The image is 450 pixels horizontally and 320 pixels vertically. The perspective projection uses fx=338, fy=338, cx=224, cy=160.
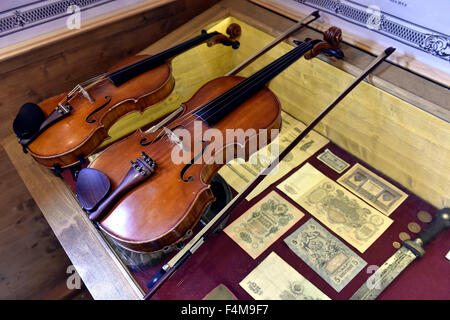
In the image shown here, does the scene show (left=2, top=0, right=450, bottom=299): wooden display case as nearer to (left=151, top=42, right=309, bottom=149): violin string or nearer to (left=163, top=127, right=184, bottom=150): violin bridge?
(left=151, top=42, right=309, bottom=149): violin string

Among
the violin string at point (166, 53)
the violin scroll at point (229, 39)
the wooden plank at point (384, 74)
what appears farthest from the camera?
the violin scroll at point (229, 39)

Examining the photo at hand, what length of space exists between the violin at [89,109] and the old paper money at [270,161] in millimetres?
474

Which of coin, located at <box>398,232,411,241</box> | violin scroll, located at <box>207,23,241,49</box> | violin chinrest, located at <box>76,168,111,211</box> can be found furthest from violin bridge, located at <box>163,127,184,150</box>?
coin, located at <box>398,232,411,241</box>

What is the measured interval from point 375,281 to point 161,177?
836 mm

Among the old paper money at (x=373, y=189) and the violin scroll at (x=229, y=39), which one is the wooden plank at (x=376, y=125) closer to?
the old paper money at (x=373, y=189)

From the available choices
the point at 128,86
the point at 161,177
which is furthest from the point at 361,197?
the point at 128,86

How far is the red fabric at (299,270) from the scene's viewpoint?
1.19 m

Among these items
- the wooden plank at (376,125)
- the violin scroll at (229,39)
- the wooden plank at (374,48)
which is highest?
the wooden plank at (374,48)

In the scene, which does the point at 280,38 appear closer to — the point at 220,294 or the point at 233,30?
the point at 233,30

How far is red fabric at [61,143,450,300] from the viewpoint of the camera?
119 centimetres

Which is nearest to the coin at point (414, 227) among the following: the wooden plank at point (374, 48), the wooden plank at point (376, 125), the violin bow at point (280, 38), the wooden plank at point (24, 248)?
the wooden plank at point (376, 125)

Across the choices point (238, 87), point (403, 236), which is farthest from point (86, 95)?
point (403, 236)

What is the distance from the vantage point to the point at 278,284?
4.00 ft
